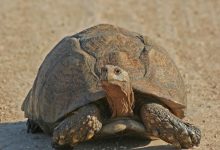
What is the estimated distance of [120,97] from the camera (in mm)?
5809

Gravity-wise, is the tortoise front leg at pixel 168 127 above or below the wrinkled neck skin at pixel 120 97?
below

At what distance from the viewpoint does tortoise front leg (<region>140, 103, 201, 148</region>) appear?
584 centimetres

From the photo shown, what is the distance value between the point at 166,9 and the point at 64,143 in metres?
7.96

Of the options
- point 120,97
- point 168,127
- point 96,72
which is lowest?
point 168,127

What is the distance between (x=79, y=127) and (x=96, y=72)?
51 cm

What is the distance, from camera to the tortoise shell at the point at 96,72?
5953 millimetres

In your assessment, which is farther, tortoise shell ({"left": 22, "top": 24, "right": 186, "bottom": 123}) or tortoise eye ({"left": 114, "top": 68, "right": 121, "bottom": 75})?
tortoise shell ({"left": 22, "top": 24, "right": 186, "bottom": 123})

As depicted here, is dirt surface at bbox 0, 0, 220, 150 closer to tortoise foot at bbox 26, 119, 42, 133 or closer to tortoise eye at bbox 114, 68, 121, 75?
tortoise foot at bbox 26, 119, 42, 133

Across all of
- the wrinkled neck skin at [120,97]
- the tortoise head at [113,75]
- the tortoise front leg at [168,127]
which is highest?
the tortoise head at [113,75]

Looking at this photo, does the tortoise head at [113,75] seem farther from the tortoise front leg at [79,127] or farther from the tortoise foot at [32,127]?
the tortoise foot at [32,127]

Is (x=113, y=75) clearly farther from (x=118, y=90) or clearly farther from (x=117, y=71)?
(x=118, y=90)

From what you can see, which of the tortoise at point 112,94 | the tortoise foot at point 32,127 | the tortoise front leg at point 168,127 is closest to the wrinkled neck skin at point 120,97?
the tortoise at point 112,94

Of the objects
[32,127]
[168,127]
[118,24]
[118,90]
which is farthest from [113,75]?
[118,24]

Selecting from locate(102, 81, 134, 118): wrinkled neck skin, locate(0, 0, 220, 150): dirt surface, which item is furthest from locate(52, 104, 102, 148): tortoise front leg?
locate(0, 0, 220, 150): dirt surface
